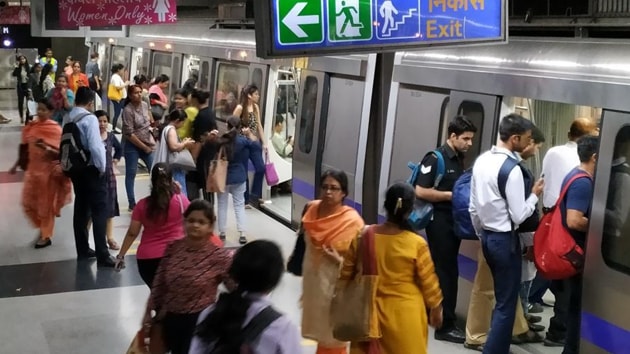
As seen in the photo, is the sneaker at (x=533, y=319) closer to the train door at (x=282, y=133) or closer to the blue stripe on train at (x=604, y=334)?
the blue stripe on train at (x=604, y=334)

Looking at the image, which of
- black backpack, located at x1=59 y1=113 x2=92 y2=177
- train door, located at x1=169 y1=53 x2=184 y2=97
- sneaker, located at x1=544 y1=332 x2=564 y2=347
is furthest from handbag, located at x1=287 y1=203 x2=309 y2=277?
train door, located at x1=169 y1=53 x2=184 y2=97

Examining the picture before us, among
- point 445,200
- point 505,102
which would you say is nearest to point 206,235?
point 445,200

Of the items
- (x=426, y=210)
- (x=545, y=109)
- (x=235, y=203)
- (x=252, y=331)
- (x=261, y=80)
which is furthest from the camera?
(x=261, y=80)

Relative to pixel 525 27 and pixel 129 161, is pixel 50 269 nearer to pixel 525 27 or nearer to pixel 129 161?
pixel 129 161

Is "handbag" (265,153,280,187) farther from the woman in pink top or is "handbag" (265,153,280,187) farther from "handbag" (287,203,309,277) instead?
"handbag" (287,203,309,277)

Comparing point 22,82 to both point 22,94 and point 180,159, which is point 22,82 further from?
point 180,159

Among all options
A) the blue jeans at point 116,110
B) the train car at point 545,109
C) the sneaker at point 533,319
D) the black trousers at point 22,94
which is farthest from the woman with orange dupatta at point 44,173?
the black trousers at point 22,94

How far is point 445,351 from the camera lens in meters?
6.88

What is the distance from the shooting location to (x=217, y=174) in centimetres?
961

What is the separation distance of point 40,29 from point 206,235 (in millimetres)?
10967

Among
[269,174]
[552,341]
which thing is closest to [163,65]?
[269,174]

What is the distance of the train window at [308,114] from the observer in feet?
33.5

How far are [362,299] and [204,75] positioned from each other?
1009cm

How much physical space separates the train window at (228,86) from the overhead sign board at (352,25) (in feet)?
26.3
